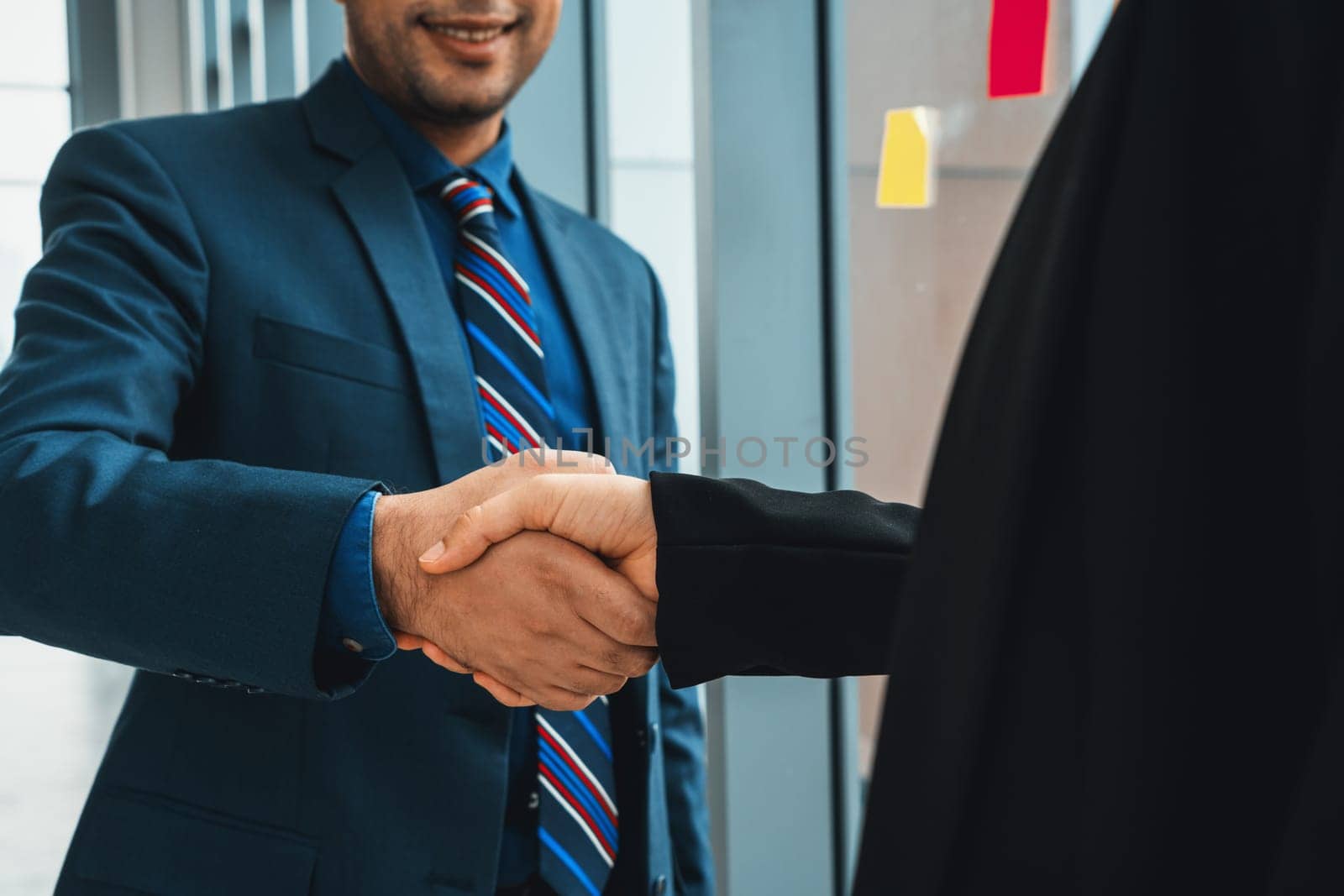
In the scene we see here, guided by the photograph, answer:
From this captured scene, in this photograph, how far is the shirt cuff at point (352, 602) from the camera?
3.08ft

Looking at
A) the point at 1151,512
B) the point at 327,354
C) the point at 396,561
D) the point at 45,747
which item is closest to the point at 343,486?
the point at 396,561

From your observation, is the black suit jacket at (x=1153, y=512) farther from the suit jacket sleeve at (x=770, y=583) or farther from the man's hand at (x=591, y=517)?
the man's hand at (x=591, y=517)

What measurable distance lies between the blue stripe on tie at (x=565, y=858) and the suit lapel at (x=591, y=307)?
1.47 ft

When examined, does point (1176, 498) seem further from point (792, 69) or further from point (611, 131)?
point (611, 131)

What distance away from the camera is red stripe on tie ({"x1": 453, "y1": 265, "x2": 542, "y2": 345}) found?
1.39 m

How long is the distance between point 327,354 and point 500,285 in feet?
0.80

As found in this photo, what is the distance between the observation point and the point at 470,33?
153cm

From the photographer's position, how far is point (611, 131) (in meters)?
2.86

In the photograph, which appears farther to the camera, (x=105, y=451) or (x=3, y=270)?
(x=3, y=270)

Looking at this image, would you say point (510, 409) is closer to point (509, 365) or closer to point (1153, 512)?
point (509, 365)

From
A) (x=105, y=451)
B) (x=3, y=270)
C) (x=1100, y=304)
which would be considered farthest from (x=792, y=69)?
(x=3, y=270)

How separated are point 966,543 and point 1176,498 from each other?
64 millimetres

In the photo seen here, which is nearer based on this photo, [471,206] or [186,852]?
[186,852]

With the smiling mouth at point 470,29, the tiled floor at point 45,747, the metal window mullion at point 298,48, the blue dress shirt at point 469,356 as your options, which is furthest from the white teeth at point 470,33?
the metal window mullion at point 298,48
